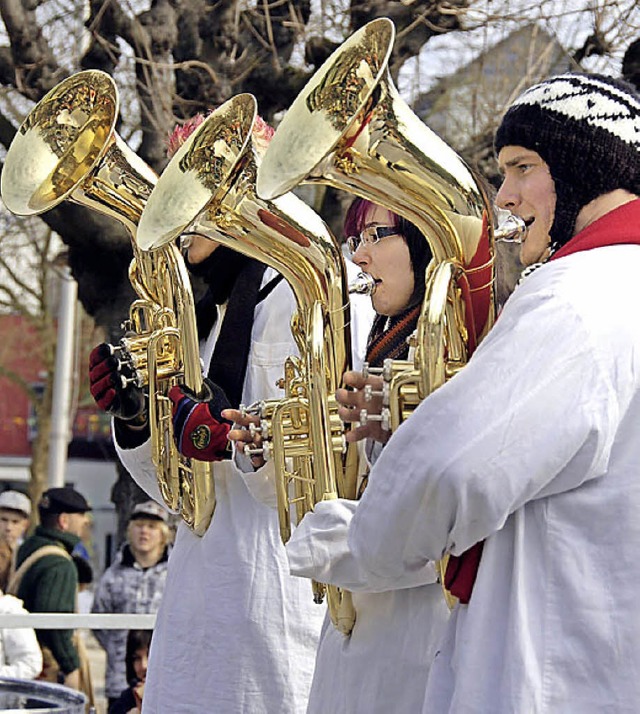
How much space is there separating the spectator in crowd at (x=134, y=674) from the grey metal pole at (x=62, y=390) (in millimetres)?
10163

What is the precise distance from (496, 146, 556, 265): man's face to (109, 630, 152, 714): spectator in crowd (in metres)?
4.52

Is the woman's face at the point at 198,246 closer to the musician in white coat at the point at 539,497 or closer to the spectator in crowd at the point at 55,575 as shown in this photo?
the musician in white coat at the point at 539,497

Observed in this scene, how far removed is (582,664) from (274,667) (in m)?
1.62

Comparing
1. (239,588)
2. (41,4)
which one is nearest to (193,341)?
(239,588)

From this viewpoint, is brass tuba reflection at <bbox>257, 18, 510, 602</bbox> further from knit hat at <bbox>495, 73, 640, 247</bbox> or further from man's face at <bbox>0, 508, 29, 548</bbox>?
man's face at <bbox>0, 508, 29, 548</bbox>

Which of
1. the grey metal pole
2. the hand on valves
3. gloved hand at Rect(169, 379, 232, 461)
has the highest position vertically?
the grey metal pole

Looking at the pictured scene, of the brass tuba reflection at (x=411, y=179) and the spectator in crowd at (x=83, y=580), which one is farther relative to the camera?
the spectator in crowd at (x=83, y=580)

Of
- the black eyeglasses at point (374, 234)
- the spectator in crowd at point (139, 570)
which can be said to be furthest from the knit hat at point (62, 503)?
the black eyeglasses at point (374, 234)

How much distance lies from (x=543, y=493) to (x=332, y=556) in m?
0.55

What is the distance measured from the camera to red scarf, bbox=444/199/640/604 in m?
2.37

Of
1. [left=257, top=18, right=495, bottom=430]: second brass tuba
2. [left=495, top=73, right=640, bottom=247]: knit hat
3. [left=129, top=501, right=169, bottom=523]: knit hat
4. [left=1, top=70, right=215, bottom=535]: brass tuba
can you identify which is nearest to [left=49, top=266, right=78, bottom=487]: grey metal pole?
[left=129, top=501, right=169, bottom=523]: knit hat

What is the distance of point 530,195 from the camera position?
2566 mm

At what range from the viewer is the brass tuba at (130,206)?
12.7 ft

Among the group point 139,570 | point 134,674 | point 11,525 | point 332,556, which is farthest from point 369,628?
point 11,525
